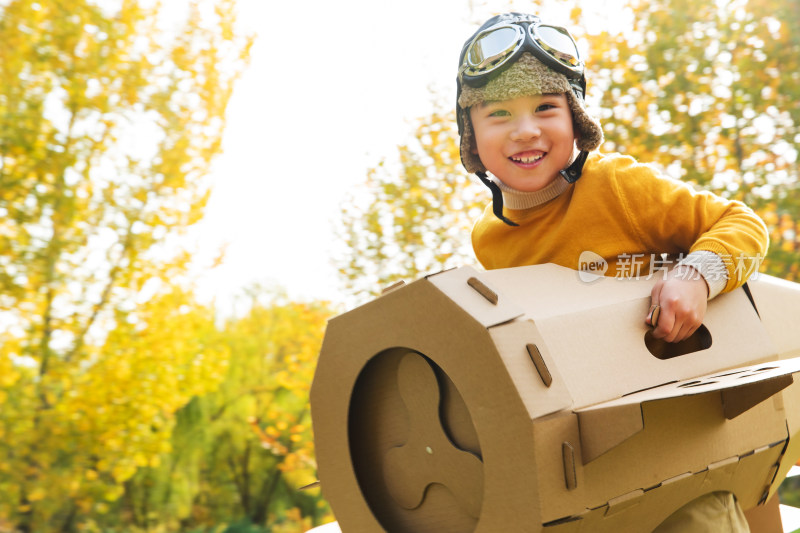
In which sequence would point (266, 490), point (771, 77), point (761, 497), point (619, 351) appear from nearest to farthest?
point (619, 351), point (761, 497), point (771, 77), point (266, 490)

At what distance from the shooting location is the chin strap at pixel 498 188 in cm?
130

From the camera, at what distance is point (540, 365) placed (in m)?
0.84

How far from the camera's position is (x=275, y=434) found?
5117 millimetres

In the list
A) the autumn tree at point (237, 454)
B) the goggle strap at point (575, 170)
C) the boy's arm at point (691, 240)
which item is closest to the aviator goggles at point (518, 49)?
the goggle strap at point (575, 170)

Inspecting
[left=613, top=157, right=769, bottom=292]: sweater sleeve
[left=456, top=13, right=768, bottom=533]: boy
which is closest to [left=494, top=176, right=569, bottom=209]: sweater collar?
[left=456, top=13, right=768, bottom=533]: boy

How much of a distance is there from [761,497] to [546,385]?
25.4 inches

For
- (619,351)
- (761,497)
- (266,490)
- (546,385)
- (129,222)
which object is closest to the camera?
(546,385)

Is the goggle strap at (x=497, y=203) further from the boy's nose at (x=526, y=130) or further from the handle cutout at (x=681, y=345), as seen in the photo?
the handle cutout at (x=681, y=345)

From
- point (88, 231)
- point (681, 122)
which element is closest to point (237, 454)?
point (88, 231)

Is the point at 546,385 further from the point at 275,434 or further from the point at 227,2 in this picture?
the point at 275,434

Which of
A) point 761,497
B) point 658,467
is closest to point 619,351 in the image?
point 658,467

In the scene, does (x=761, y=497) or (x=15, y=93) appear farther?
(x=15, y=93)

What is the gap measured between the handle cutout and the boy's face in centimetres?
37

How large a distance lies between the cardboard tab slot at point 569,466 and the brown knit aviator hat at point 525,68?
2.02ft
